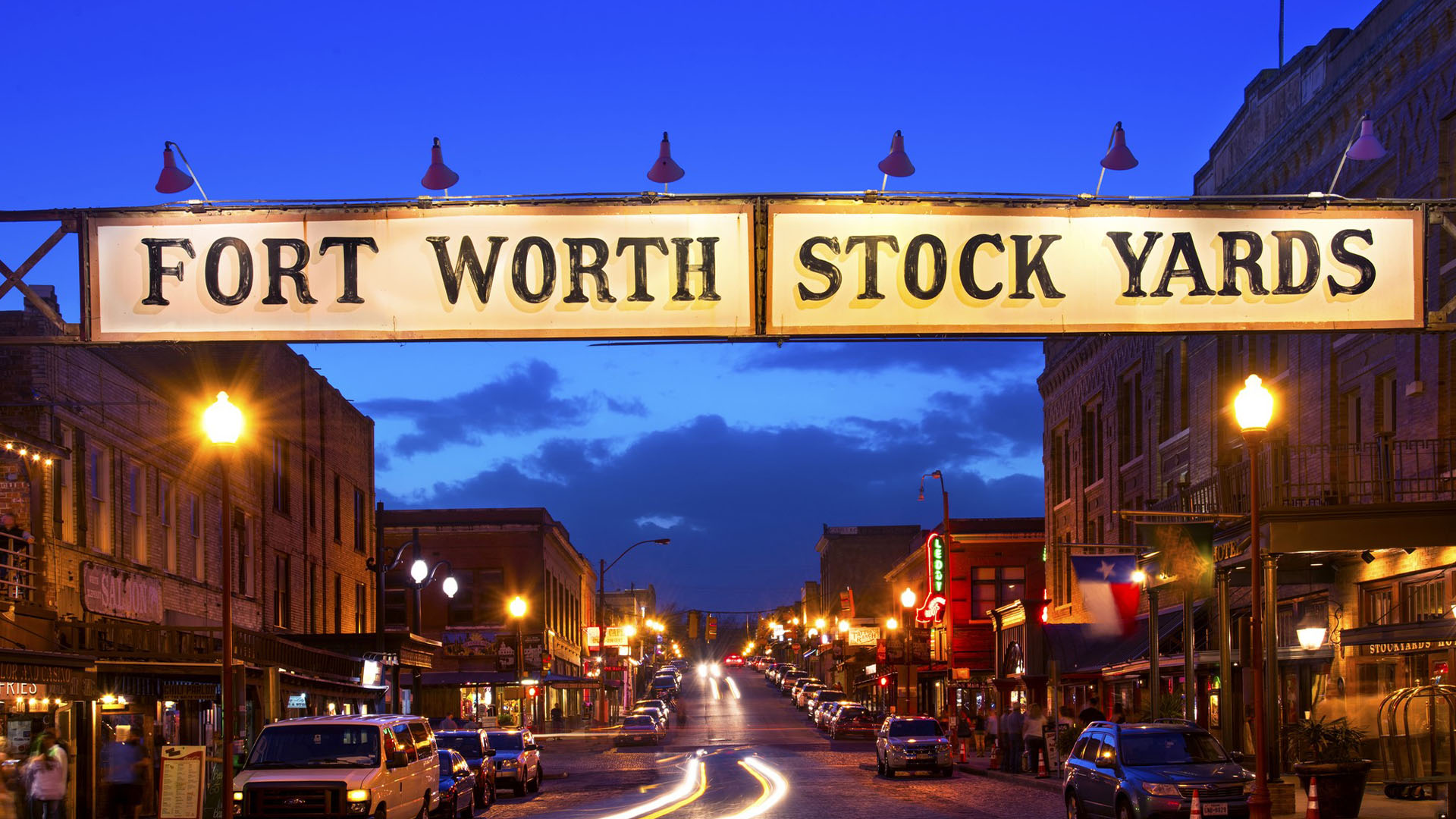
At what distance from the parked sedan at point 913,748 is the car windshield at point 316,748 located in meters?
19.9

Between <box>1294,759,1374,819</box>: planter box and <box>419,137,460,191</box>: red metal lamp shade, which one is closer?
<box>419,137,460,191</box>: red metal lamp shade

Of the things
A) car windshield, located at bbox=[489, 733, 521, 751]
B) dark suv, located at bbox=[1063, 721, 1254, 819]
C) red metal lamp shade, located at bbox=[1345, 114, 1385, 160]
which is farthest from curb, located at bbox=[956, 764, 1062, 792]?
red metal lamp shade, located at bbox=[1345, 114, 1385, 160]

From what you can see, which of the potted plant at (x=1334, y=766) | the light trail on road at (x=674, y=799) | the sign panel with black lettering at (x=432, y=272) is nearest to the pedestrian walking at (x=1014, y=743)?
the light trail on road at (x=674, y=799)

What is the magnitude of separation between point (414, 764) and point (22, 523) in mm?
8092

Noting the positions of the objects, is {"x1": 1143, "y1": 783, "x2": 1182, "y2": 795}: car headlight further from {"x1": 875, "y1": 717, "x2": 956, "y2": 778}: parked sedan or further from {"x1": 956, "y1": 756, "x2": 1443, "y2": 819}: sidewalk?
{"x1": 875, "y1": 717, "x2": 956, "y2": 778}: parked sedan

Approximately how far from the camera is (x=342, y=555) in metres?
52.6

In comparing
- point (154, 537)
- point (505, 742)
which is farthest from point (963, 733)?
point (154, 537)

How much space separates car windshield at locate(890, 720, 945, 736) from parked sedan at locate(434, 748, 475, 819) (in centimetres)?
1449

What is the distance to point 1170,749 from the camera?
22141 millimetres

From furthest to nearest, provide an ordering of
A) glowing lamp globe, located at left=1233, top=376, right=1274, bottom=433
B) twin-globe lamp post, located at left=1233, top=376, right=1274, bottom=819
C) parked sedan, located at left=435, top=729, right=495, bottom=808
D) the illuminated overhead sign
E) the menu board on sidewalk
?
1. the illuminated overhead sign
2. parked sedan, located at left=435, top=729, right=495, bottom=808
3. the menu board on sidewalk
4. glowing lamp globe, located at left=1233, top=376, right=1274, bottom=433
5. twin-globe lamp post, located at left=1233, top=376, right=1274, bottom=819

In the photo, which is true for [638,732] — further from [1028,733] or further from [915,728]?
[1028,733]

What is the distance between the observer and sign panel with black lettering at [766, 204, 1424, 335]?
10.0 metres

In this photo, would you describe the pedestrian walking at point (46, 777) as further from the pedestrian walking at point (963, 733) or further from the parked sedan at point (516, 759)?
the pedestrian walking at point (963, 733)

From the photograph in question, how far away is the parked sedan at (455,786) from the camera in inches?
1048
